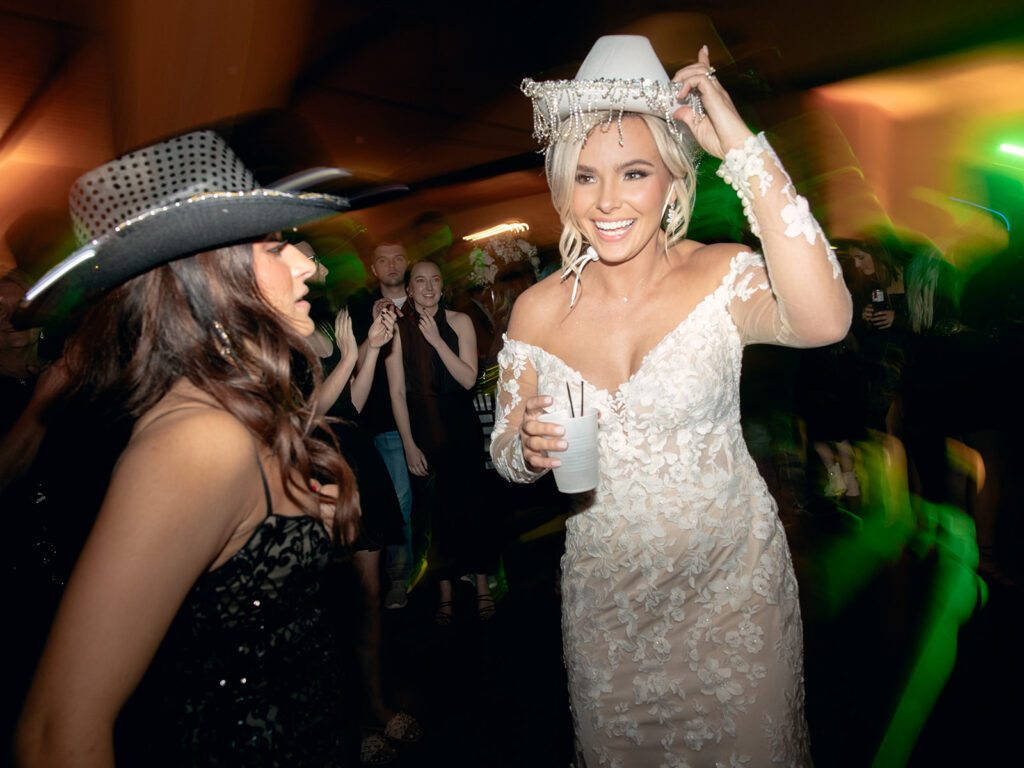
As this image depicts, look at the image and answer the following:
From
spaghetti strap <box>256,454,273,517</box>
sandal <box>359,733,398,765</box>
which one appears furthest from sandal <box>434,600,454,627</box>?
spaghetti strap <box>256,454,273,517</box>

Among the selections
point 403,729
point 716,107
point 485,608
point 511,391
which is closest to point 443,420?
point 485,608

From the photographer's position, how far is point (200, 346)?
1.13 metres

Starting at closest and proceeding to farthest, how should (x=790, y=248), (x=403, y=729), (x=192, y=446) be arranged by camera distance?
(x=192, y=446), (x=790, y=248), (x=403, y=729)

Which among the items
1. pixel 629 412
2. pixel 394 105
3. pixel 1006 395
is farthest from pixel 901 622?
pixel 394 105

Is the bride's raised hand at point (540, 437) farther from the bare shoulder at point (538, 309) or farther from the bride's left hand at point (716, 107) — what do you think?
the bride's left hand at point (716, 107)

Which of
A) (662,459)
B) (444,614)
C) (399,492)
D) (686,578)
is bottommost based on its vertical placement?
(444,614)

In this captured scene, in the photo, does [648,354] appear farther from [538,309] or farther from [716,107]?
[716,107]

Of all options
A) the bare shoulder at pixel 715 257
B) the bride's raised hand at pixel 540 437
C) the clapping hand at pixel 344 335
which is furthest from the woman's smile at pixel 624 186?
the clapping hand at pixel 344 335

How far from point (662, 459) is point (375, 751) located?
A: 2.03 metres

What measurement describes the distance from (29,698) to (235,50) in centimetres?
608

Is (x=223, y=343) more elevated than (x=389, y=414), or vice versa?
(x=223, y=343)

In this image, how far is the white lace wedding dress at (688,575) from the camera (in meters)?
1.62

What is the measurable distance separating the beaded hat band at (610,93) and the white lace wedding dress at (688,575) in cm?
49

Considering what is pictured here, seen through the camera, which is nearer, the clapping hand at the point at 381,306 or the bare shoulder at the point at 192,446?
the bare shoulder at the point at 192,446
